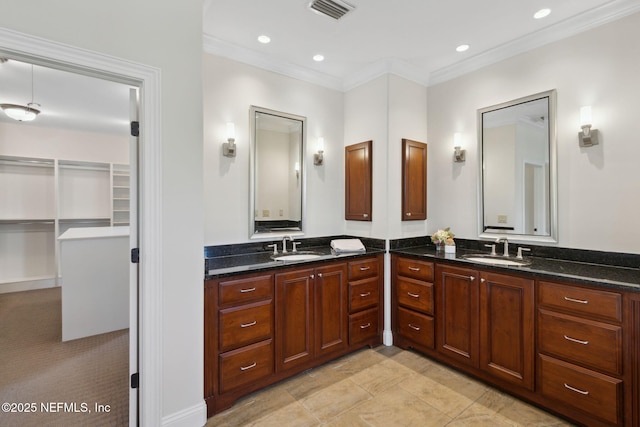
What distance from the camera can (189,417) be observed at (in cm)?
184

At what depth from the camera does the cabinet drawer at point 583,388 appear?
1.73m

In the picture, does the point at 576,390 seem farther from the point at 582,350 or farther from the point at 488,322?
the point at 488,322

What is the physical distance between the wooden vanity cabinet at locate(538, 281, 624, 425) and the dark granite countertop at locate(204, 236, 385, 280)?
1457 millimetres

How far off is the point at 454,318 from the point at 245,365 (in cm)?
179

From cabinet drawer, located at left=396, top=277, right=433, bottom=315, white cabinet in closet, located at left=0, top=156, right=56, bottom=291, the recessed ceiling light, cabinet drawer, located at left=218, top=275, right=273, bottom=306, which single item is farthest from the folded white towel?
white cabinet in closet, located at left=0, top=156, right=56, bottom=291

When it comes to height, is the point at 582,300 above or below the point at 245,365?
above

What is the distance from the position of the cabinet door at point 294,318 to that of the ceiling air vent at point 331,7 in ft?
6.74

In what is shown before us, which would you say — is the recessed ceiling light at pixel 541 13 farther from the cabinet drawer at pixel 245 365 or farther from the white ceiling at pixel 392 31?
the cabinet drawer at pixel 245 365

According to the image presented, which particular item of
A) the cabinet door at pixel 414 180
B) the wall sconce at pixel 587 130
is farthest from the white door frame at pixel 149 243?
the wall sconce at pixel 587 130

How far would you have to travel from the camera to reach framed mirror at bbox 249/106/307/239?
2.88 metres

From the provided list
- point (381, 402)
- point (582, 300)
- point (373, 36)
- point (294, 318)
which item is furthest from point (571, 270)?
point (373, 36)

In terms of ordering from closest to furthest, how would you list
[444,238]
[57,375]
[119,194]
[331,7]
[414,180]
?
[331,7] → [57,375] → [444,238] → [414,180] → [119,194]

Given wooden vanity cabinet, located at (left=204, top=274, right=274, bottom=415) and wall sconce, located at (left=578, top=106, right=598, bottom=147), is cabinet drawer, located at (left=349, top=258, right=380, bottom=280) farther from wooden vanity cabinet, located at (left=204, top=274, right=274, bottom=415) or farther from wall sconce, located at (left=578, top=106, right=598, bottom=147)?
wall sconce, located at (left=578, top=106, right=598, bottom=147)

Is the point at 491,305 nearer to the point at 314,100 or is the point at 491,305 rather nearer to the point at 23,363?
the point at 314,100
